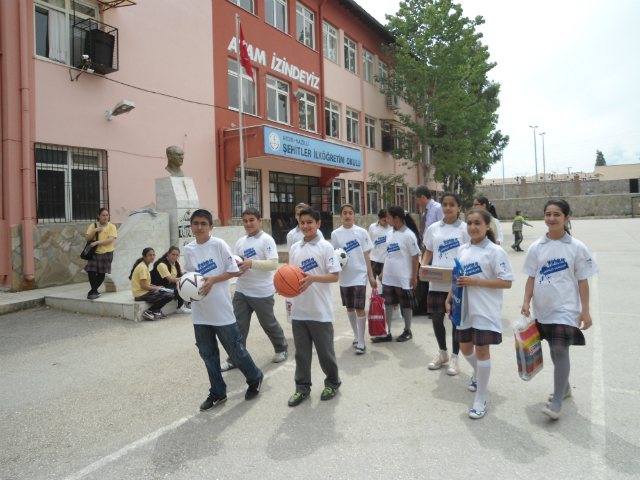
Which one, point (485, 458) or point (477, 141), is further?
point (477, 141)

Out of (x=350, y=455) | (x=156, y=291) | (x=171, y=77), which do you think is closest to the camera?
(x=350, y=455)

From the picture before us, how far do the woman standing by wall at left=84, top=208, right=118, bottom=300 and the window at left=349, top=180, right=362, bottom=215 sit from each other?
15763mm

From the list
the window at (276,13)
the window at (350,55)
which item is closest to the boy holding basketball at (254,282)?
the window at (276,13)

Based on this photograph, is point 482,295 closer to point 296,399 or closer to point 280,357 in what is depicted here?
point 296,399

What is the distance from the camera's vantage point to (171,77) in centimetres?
1347

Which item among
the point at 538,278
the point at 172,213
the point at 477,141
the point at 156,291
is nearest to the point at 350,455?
the point at 538,278

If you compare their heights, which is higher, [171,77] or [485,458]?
[171,77]

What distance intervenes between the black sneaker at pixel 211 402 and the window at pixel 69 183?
8.53 meters

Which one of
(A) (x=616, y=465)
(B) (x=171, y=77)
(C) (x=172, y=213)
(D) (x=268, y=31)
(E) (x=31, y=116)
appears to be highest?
(D) (x=268, y=31)

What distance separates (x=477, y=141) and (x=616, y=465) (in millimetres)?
25259

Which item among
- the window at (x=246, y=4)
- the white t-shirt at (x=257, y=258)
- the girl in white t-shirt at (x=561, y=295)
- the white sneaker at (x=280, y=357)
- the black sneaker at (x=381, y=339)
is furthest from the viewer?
the window at (x=246, y=4)

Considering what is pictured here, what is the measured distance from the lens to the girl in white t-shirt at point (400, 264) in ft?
19.0

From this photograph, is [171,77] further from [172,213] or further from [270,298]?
[270,298]

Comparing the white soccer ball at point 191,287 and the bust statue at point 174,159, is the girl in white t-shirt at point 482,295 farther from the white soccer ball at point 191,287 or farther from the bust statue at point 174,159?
the bust statue at point 174,159
